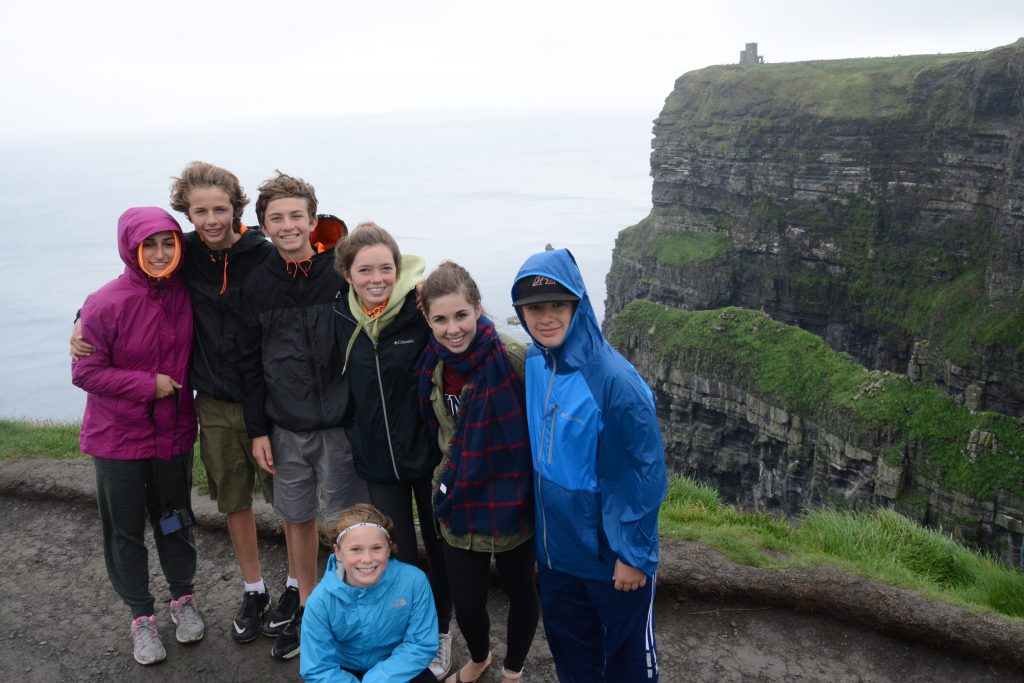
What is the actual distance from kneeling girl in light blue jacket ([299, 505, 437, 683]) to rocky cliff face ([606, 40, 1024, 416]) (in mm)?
42142

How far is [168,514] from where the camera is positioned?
461 centimetres

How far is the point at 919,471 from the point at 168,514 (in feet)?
131

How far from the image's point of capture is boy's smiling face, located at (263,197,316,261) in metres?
4.07

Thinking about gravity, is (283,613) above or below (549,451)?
below

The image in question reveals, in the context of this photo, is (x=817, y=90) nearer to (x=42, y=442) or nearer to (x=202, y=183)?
(x=42, y=442)

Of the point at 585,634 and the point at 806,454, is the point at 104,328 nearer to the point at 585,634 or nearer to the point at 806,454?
the point at 585,634

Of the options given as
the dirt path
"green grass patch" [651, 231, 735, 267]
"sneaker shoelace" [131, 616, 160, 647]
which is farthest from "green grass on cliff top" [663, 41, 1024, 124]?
"sneaker shoelace" [131, 616, 160, 647]

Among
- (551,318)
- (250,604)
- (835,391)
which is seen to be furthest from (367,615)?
(835,391)

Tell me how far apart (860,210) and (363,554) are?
176 ft

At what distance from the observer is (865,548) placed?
6250mm

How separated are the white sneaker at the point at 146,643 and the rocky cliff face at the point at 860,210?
42.3 m

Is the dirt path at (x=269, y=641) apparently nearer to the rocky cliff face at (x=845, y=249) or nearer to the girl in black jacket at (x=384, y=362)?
the girl in black jacket at (x=384, y=362)

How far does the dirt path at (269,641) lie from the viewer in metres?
4.67

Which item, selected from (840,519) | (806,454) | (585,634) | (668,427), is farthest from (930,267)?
(585,634)
